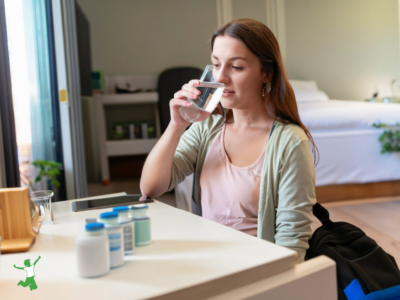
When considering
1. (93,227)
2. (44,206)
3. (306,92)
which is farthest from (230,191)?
(306,92)

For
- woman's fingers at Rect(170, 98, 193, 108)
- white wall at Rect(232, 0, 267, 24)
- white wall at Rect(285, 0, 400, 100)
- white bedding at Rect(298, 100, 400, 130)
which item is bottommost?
white bedding at Rect(298, 100, 400, 130)

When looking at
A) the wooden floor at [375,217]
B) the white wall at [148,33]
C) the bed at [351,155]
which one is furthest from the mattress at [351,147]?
the white wall at [148,33]

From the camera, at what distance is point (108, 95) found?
4.48 meters

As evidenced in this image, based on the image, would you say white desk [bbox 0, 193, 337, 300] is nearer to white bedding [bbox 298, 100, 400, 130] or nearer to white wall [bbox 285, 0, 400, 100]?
white bedding [bbox 298, 100, 400, 130]

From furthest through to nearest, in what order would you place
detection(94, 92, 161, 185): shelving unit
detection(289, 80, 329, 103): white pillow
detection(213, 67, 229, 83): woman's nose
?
detection(289, 80, 329, 103): white pillow
detection(94, 92, 161, 185): shelving unit
detection(213, 67, 229, 83): woman's nose

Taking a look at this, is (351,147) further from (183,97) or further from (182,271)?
(182,271)

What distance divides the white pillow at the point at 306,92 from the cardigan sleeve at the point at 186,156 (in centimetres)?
332

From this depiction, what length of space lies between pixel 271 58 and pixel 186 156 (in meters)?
0.40

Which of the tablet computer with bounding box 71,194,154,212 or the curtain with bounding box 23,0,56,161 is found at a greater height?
the curtain with bounding box 23,0,56,161

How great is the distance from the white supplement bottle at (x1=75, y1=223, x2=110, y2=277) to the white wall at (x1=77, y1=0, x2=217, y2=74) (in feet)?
14.7

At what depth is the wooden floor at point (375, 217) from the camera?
2338 mm

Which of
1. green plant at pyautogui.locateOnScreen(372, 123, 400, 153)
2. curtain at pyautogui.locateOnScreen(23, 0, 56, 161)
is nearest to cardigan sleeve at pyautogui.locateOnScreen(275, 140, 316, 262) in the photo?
curtain at pyautogui.locateOnScreen(23, 0, 56, 161)

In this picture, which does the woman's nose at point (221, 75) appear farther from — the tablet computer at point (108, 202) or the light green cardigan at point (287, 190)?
the tablet computer at point (108, 202)

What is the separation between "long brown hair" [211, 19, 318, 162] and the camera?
120 cm
